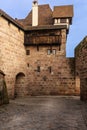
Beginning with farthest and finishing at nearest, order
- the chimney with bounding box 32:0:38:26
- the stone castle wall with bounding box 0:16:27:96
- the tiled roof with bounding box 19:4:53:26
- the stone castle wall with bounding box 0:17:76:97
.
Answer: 1. the tiled roof with bounding box 19:4:53:26
2. the chimney with bounding box 32:0:38:26
3. the stone castle wall with bounding box 0:17:76:97
4. the stone castle wall with bounding box 0:16:27:96

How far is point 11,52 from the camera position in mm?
14852

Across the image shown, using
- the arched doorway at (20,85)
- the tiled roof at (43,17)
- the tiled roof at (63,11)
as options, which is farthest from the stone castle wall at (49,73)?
the tiled roof at (63,11)

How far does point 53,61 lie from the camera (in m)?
17.5

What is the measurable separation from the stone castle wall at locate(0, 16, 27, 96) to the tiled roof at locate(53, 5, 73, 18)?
931 centimetres

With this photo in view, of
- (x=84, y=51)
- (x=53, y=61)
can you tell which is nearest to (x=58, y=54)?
(x=53, y=61)

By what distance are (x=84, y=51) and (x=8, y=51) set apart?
503 cm

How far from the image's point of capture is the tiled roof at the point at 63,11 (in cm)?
2495

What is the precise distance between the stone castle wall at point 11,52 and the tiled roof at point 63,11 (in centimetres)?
931

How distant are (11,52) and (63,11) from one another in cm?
1284

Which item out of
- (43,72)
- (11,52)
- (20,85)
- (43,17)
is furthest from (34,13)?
(20,85)

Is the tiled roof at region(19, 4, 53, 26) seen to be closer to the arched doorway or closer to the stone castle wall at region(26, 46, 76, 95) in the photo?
the stone castle wall at region(26, 46, 76, 95)

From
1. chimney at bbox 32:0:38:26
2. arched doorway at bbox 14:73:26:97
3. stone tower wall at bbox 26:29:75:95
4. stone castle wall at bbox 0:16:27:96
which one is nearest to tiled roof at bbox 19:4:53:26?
chimney at bbox 32:0:38:26

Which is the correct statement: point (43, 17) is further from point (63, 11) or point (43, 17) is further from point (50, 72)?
point (50, 72)

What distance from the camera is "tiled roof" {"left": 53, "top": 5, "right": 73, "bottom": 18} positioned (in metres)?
25.0
